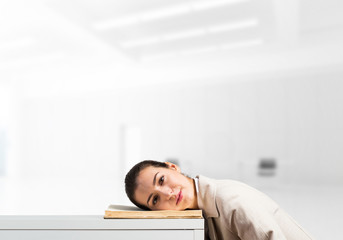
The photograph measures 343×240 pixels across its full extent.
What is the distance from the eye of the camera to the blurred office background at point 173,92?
23.5ft

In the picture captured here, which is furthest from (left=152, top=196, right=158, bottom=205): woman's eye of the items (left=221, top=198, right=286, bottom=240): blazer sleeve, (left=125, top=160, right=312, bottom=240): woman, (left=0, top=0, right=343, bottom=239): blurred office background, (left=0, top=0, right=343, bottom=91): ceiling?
(left=0, top=0, right=343, bottom=91): ceiling

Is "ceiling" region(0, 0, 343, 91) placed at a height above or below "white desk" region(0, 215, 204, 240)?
above

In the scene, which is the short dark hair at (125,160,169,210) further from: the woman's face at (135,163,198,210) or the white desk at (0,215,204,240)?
the white desk at (0,215,204,240)

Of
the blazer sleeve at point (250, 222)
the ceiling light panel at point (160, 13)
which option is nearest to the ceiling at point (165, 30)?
the ceiling light panel at point (160, 13)

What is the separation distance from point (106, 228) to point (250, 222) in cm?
56

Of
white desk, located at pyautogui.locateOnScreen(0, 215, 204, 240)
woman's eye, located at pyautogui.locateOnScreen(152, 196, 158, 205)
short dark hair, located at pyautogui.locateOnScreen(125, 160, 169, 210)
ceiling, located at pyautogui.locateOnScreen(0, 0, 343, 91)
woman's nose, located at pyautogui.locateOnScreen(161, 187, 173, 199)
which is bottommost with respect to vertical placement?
white desk, located at pyautogui.locateOnScreen(0, 215, 204, 240)

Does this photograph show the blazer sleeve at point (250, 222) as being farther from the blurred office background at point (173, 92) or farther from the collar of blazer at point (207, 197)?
the blurred office background at point (173, 92)

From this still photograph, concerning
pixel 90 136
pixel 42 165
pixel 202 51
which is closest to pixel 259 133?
pixel 202 51

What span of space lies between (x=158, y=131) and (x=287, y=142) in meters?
3.56

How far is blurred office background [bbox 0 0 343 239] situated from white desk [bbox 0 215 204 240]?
199 inches

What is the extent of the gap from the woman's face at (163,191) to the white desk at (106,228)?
218 millimetres

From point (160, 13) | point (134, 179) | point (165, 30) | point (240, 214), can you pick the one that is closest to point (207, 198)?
point (240, 214)

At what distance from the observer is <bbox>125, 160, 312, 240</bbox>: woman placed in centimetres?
149

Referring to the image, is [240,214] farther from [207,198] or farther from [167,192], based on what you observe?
[167,192]
